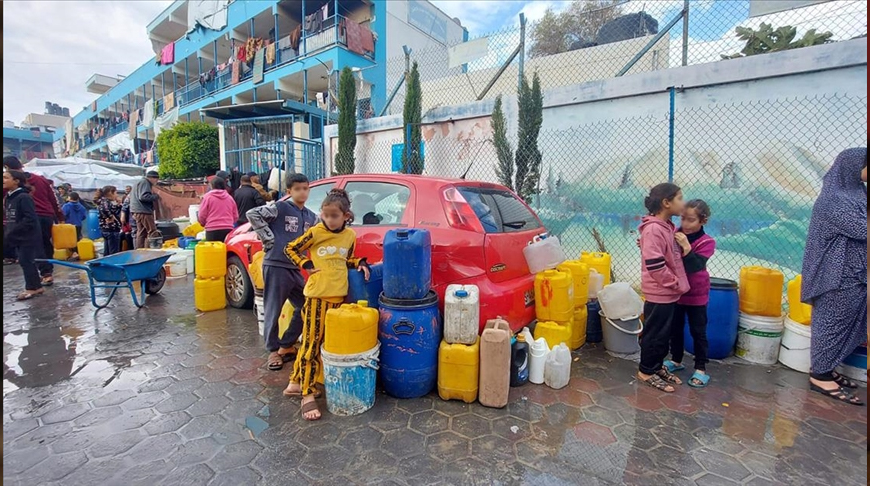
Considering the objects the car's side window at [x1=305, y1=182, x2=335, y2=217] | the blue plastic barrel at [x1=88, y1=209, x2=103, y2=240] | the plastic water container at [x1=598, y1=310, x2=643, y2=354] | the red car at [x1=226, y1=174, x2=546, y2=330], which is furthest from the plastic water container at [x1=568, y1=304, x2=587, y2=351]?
the blue plastic barrel at [x1=88, y1=209, x2=103, y2=240]

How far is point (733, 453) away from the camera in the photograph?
2.86 metres

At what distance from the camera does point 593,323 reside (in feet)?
15.5

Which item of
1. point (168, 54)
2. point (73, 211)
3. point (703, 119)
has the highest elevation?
point (168, 54)

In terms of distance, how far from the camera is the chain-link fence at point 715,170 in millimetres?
5336

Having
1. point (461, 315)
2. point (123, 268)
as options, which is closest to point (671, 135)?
point (461, 315)

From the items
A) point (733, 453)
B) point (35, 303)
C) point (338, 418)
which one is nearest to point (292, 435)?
point (338, 418)

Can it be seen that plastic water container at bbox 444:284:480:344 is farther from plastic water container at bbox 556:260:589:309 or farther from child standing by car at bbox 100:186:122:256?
child standing by car at bbox 100:186:122:256

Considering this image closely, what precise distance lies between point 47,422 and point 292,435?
1846 millimetres

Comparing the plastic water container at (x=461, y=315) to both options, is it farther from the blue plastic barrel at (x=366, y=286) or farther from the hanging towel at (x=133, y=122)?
the hanging towel at (x=133, y=122)

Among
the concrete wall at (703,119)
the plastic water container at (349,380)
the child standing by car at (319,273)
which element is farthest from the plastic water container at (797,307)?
the child standing by car at (319,273)

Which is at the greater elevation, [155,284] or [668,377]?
[155,284]

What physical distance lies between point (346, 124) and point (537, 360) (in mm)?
7589

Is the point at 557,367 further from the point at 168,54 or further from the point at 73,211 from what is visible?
the point at 168,54

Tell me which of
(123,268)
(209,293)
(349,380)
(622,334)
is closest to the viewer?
(349,380)
